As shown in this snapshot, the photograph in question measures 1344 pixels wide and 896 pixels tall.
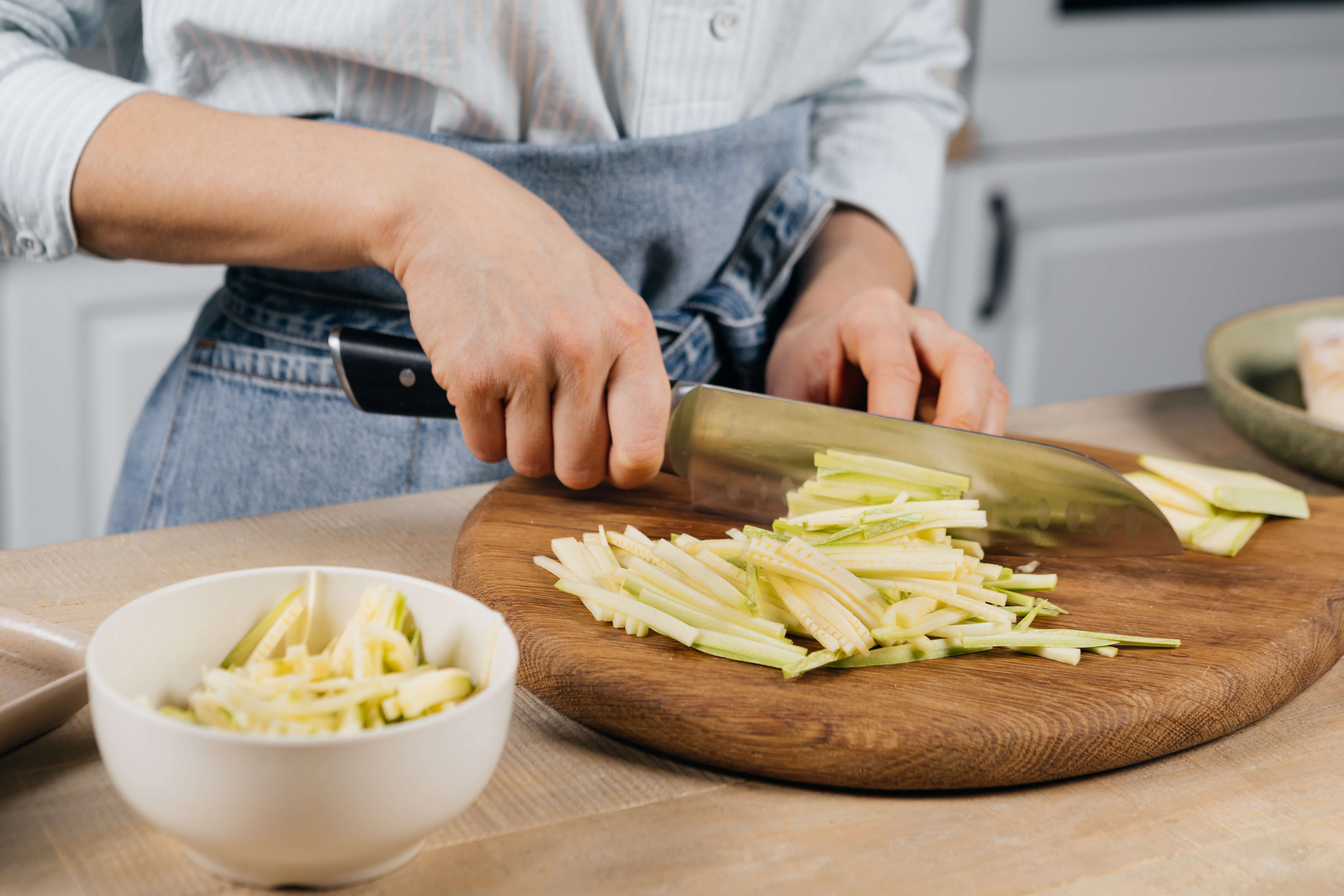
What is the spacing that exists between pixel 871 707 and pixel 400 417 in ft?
2.09

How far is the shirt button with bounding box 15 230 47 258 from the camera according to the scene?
1062 millimetres

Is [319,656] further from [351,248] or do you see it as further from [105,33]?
[105,33]

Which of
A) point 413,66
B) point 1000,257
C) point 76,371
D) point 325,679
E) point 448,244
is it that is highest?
point 413,66

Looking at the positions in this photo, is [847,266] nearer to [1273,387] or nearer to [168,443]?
[1273,387]

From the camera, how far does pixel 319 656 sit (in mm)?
596

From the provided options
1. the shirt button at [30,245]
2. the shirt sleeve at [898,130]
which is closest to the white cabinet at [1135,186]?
the shirt sleeve at [898,130]

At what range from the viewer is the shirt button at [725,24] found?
119 cm

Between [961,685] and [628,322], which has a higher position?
[628,322]

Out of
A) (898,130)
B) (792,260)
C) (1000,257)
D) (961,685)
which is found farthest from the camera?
(1000,257)

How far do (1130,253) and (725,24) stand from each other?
2.41 meters

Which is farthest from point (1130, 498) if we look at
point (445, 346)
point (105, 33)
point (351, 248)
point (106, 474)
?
point (106, 474)

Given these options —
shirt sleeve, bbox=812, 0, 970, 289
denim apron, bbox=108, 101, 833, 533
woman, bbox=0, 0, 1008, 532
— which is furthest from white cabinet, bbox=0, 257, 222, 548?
shirt sleeve, bbox=812, 0, 970, 289

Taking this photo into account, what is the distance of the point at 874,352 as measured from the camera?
1137 millimetres

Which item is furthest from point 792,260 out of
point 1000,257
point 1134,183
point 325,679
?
point 1134,183
